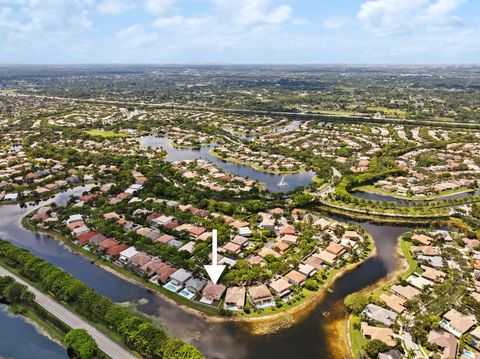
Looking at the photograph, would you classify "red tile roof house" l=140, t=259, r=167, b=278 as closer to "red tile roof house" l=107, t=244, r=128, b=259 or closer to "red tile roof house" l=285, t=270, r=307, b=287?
"red tile roof house" l=107, t=244, r=128, b=259

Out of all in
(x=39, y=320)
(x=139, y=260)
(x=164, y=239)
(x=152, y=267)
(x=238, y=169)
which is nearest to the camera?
(x=39, y=320)

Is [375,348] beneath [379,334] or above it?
above

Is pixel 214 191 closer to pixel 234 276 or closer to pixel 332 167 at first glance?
pixel 234 276

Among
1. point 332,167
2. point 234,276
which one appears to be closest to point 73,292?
point 234,276

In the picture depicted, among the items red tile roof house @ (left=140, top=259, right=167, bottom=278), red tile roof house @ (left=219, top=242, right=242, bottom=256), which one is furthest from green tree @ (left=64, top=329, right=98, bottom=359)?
red tile roof house @ (left=219, top=242, right=242, bottom=256)

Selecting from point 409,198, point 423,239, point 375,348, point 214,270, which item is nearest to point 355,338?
point 375,348

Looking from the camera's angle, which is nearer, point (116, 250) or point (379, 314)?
point (379, 314)

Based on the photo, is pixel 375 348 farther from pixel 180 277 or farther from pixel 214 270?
pixel 180 277

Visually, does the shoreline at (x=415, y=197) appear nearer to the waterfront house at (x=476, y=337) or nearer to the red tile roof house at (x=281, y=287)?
the waterfront house at (x=476, y=337)
